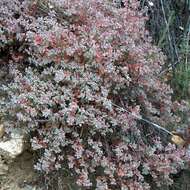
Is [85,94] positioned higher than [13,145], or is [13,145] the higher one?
[85,94]

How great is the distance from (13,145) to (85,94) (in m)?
0.42

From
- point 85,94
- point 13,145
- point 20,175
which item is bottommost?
point 20,175

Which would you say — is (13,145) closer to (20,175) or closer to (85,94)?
(20,175)

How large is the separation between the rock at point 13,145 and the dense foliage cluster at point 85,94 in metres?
0.05

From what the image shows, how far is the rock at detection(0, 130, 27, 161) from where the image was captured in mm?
2209

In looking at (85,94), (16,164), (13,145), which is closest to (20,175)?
(16,164)

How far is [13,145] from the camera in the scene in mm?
2217

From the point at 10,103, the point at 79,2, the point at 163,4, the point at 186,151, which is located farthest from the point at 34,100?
the point at 163,4

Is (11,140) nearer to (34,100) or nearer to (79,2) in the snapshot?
(34,100)

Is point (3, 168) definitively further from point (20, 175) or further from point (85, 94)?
point (85, 94)

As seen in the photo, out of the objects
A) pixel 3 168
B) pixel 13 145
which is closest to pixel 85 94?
pixel 13 145

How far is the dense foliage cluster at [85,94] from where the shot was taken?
2.19 m

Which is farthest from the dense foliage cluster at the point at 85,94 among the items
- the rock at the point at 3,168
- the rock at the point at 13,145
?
the rock at the point at 3,168

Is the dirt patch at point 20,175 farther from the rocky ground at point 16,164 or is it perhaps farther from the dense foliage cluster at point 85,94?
the dense foliage cluster at point 85,94
